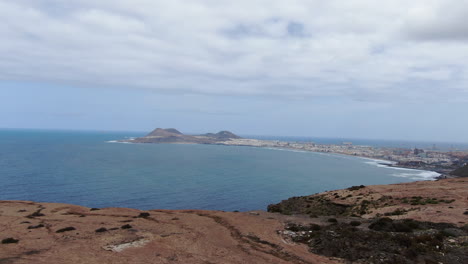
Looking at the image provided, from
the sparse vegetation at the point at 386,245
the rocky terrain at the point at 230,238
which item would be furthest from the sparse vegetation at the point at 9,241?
the sparse vegetation at the point at 386,245

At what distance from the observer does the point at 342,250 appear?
17.8 meters

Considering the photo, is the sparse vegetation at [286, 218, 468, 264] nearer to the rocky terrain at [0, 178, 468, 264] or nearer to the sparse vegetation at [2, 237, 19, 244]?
the rocky terrain at [0, 178, 468, 264]

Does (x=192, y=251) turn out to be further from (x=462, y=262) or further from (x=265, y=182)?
(x=265, y=182)

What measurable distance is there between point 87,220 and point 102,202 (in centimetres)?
3897

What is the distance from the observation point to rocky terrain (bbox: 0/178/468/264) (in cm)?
1684

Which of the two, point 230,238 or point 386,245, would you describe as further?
point 230,238

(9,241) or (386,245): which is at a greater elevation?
(386,245)

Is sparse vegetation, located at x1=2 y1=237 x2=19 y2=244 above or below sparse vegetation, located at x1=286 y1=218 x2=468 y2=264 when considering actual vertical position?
below

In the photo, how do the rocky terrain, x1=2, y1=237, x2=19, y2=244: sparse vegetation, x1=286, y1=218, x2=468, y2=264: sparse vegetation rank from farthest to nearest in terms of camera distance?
x1=2, y1=237, x2=19, y2=244: sparse vegetation
the rocky terrain
x1=286, y1=218, x2=468, y2=264: sparse vegetation

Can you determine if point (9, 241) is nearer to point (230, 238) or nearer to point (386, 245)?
point (230, 238)

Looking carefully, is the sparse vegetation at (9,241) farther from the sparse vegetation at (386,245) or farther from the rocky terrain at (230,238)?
the sparse vegetation at (386,245)

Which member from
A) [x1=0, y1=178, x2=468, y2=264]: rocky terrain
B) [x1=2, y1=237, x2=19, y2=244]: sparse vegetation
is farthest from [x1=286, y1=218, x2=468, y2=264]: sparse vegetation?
[x1=2, y1=237, x2=19, y2=244]: sparse vegetation

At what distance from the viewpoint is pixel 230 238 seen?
21.6m

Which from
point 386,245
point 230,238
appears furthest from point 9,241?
point 386,245
